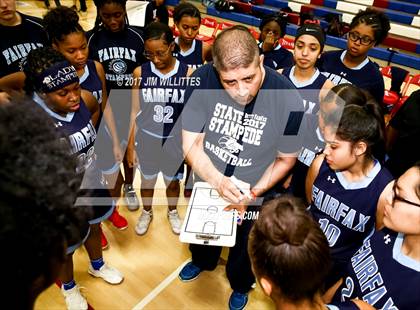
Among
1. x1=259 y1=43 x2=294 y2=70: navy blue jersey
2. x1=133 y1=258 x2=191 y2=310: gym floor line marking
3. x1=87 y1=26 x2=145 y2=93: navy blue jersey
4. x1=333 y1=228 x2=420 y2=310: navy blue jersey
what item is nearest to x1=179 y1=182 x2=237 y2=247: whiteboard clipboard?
x1=333 y1=228 x2=420 y2=310: navy blue jersey

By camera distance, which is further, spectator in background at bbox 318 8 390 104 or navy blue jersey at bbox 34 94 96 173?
spectator in background at bbox 318 8 390 104

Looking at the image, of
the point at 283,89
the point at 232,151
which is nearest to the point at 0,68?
the point at 232,151

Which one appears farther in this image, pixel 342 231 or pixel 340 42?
pixel 340 42

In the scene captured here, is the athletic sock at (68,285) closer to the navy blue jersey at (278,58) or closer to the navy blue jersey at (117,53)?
the navy blue jersey at (117,53)

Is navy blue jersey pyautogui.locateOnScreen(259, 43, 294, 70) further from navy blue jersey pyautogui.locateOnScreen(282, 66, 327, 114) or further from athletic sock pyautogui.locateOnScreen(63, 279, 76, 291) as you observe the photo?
athletic sock pyautogui.locateOnScreen(63, 279, 76, 291)

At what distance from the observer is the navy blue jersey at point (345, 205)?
5.82 feet

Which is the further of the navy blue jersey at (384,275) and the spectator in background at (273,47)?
the spectator in background at (273,47)

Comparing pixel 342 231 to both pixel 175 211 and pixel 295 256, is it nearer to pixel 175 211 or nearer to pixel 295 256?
pixel 295 256

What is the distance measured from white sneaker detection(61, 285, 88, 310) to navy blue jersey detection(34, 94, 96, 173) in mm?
943

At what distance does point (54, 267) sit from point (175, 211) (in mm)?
2529

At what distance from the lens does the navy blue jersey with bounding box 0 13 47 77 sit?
260 centimetres

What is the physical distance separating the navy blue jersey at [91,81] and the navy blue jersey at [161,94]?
1.11 feet

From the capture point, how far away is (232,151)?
6.84ft

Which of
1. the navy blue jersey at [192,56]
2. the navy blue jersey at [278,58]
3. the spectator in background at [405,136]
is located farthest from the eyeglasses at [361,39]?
the navy blue jersey at [192,56]
